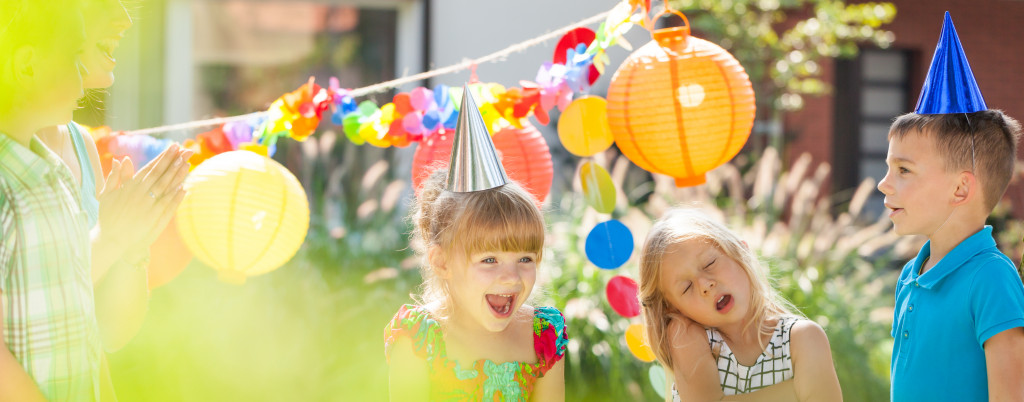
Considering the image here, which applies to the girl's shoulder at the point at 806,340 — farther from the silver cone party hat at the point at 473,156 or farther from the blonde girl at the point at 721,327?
the silver cone party hat at the point at 473,156

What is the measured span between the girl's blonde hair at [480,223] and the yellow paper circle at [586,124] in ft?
1.09

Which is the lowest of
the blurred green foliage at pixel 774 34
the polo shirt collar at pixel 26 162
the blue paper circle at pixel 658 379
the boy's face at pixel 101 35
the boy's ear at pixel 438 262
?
the blue paper circle at pixel 658 379

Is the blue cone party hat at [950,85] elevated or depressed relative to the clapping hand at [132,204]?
elevated

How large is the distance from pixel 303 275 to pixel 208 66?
2.49 meters

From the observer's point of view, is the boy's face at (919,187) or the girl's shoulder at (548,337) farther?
the girl's shoulder at (548,337)

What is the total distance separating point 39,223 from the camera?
1362 millimetres

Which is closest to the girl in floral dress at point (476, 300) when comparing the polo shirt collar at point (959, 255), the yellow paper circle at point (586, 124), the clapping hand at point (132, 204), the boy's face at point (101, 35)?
the yellow paper circle at point (586, 124)

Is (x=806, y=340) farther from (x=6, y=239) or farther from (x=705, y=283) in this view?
(x=6, y=239)

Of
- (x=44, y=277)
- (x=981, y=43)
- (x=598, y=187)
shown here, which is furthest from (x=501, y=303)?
(x=981, y=43)

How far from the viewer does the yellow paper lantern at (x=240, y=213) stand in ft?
7.72

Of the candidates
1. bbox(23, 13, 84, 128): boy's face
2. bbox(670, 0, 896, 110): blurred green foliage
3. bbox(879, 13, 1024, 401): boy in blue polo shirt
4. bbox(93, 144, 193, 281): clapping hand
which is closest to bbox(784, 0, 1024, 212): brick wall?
bbox(670, 0, 896, 110): blurred green foliage

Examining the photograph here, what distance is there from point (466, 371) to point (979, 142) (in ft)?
4.33

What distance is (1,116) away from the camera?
53.9 inches

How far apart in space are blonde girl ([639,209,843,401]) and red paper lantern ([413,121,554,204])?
1.30ft
